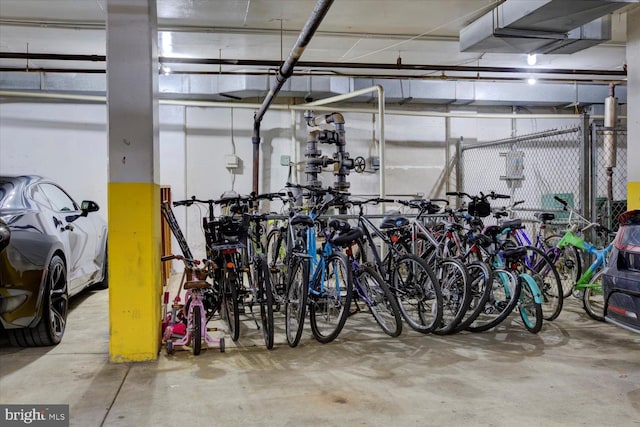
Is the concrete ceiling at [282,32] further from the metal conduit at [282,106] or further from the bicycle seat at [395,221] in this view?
the bicycle seat at [395,221]

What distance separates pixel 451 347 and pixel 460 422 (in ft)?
4.48

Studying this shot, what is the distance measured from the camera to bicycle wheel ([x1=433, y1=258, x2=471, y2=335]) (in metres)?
3.98

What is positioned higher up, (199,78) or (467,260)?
(199,78)

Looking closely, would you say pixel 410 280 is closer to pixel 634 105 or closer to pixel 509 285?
pixel 509 285

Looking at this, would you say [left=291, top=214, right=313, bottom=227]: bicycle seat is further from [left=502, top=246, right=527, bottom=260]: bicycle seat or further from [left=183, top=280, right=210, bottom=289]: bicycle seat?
[left=502, top=246, right=527, bottom=260]: bicycle seat

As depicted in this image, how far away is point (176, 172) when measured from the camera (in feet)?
27.9

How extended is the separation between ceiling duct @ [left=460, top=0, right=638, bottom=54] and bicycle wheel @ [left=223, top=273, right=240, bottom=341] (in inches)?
132

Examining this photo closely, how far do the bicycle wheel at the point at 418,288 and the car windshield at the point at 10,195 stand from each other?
2.87 metres

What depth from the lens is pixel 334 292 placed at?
12.9ft

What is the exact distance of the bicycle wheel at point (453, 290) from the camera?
3982mm

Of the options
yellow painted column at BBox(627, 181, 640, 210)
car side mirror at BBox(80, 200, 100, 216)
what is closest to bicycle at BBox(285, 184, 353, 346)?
car side mirror at BBox(80, 200, 100, 216)

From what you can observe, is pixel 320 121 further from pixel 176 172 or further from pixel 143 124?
pixel 143 124

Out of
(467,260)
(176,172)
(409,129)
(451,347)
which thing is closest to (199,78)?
(176,172)

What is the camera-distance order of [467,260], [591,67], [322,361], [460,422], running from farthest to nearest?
[591,67]
[467,260]
[322,361]
[460,422]
